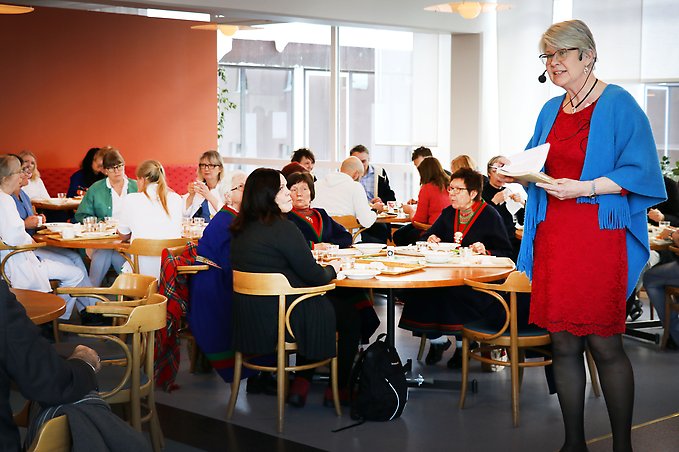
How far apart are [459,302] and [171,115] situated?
787 cm

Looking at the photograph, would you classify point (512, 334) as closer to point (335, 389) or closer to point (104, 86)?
point (335, 389)

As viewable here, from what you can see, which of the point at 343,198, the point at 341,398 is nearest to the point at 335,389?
the point at 341,398

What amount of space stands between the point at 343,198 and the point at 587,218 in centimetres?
462

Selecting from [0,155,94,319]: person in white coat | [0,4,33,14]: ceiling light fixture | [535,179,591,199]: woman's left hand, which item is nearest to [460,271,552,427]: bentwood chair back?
[535,179,591,199]: woman's left hand

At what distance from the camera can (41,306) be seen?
11.7ft

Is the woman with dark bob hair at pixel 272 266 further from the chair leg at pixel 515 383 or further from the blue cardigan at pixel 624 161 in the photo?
the blue cardigan at pixel 624 161

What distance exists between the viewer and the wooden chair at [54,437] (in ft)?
7.63

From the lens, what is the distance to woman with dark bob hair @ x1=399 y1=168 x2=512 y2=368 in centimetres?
558

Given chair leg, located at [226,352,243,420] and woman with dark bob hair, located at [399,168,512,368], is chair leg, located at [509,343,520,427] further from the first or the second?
chair leg, located at [226,352,243,420]

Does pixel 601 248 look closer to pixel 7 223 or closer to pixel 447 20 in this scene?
pixel 7 223

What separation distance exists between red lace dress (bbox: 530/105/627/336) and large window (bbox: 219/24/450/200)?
780 centimetres

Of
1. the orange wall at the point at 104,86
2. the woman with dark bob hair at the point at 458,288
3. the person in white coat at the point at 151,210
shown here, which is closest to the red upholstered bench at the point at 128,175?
the orange wall at the point at 104,86

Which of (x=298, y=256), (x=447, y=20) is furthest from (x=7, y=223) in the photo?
(x=447, y=20)

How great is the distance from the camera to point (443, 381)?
5.53 m
